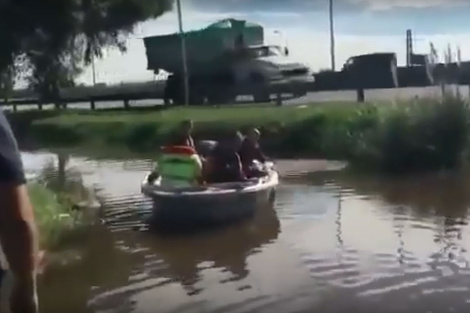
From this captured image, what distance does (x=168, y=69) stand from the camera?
3941 cm

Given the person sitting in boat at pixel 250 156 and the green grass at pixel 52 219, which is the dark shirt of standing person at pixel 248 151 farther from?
the green grass at pixel 52 219

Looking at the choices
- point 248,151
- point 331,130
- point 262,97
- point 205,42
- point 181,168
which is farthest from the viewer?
point 205,42

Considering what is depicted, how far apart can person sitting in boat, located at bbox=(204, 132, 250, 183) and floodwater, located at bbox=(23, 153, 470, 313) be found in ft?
2.43

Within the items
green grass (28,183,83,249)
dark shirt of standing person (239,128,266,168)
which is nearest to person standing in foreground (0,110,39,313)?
green grass (28,183,83,249)

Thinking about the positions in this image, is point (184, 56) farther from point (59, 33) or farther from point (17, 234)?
point (17, 234)

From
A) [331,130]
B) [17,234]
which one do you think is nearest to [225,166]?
[331,130]

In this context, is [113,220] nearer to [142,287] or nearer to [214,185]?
[214,185]

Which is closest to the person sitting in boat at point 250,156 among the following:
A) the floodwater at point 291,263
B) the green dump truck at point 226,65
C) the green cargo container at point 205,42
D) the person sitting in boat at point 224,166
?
the floodwater at point 291,263

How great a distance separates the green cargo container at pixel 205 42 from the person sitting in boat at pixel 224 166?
73.7 ft

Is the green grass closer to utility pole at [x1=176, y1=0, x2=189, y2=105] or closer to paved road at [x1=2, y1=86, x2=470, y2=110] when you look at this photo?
paved road at [x1=2, y1=86, x2=470, y2=110]

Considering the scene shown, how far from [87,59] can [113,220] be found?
2317cm

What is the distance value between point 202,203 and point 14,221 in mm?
10210

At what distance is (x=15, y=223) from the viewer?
3.71 m

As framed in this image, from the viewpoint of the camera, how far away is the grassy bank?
21641 millimetres
